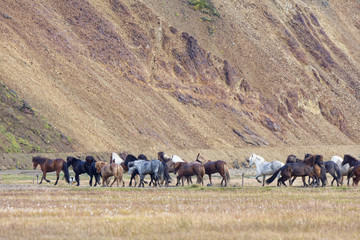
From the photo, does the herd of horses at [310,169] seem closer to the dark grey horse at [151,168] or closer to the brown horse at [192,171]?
the brown horse at [192,171]

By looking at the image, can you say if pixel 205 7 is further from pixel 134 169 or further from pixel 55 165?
pixel 134 169

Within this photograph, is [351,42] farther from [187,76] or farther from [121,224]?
[121,224]

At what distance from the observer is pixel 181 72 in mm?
90625

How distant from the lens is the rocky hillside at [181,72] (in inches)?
2761

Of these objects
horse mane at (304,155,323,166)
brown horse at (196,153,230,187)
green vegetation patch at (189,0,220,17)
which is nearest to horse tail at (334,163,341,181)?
horse mane at (304,155,323,166)

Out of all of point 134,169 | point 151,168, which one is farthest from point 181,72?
point 151,168

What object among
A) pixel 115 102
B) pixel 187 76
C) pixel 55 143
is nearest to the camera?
pixel 55 143

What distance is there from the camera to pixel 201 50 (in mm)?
94750

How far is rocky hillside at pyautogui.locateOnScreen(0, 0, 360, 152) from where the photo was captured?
70.1 metres

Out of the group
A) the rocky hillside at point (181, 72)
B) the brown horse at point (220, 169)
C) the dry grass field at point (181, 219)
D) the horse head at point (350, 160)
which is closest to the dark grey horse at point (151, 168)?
the brown horse at point (220, 169)

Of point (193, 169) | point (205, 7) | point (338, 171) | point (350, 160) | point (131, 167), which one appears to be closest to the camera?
point (131, 167)

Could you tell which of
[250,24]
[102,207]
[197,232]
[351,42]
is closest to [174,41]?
[250,24]

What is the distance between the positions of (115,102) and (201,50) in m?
24.7

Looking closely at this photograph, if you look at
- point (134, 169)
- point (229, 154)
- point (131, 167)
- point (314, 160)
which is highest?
point (229, 154)
